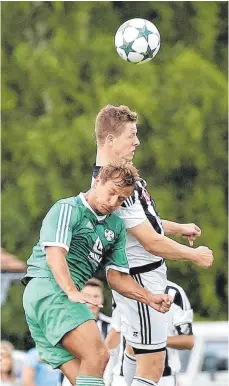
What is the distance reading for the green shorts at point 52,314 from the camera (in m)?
8.34

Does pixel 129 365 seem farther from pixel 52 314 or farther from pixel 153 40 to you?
pixel 153 40

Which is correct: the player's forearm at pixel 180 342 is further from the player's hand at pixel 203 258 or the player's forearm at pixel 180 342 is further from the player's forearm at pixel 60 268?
the player's forearm at pixel 60 268

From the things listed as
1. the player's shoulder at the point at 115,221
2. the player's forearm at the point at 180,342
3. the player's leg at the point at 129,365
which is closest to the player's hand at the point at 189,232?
the player's shoulder at the point at 115,221

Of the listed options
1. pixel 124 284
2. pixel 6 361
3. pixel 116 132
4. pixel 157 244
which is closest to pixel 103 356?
pixel 124 284

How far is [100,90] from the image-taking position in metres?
25.3

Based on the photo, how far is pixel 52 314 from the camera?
330 inches

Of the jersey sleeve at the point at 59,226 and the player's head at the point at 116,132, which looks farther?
the player's head at the point at 116,132

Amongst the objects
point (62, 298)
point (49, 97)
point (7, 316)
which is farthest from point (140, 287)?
point (49, 97)

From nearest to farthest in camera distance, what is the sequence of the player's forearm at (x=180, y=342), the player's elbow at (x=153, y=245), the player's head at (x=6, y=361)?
the player's elbow at (x=153, y=245)
the player's forearm at (x=180, y=342)
the player's head at (x=6, y=361)

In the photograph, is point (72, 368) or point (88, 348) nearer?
point (88, 348)

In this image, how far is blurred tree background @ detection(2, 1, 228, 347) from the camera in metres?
25.2

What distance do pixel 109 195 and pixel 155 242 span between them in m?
0.93

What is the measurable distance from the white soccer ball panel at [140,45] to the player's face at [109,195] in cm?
224

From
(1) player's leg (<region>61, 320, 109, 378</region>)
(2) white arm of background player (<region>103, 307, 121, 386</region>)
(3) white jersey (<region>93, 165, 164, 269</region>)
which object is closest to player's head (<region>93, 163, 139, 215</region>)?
(3) white jersey (<region>93, 165, 164, 269</region>)
